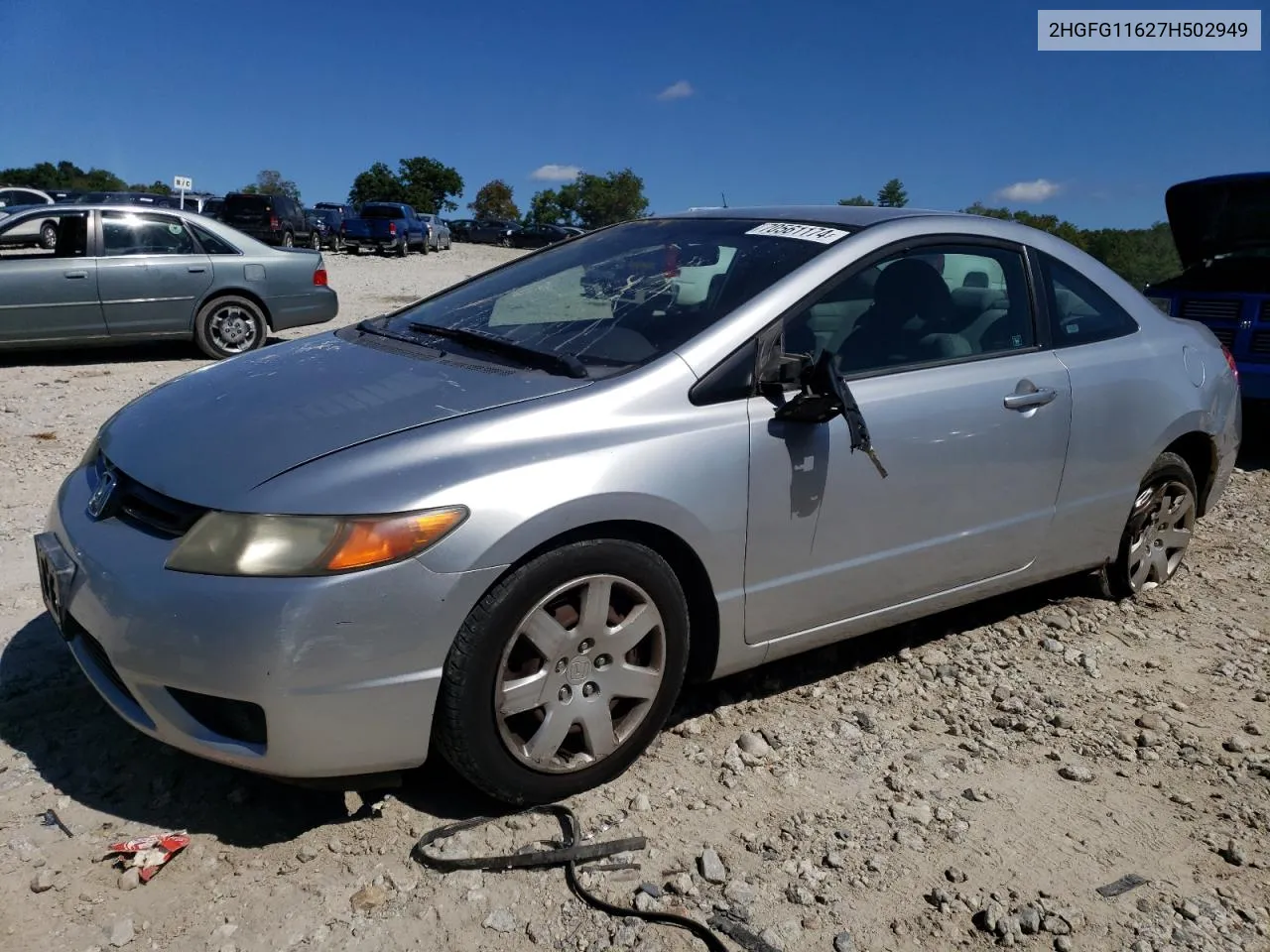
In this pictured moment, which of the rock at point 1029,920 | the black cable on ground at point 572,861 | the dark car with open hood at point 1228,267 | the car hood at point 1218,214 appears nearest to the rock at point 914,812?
the rock at point 1029,920

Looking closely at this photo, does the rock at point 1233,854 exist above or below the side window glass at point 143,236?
below

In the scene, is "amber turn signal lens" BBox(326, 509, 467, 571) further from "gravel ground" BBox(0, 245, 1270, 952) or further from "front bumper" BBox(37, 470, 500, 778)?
"gravel ground" BBox(0, 245, 1270, 952)

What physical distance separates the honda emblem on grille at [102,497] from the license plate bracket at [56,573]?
131mm

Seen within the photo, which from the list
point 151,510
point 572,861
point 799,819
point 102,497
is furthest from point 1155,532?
point 102,497

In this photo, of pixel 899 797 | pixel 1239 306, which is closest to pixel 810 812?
pixel 899 797

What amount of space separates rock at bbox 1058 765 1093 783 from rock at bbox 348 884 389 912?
1956mm

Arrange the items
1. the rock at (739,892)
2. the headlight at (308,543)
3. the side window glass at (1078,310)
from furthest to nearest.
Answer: the side window glass at (1078,310)
the rock at (739,892)
the headlight at (308,543)

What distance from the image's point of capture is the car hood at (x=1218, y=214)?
24.3 ft

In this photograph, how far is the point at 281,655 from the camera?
93.1 inches

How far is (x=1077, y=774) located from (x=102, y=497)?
9.29 ft

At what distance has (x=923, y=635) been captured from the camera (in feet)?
13.4

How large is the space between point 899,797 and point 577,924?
1.04 meters

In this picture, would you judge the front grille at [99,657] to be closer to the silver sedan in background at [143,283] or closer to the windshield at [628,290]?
the windshield at [628,290]

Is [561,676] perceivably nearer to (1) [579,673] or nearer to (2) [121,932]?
(1) [579,673]
